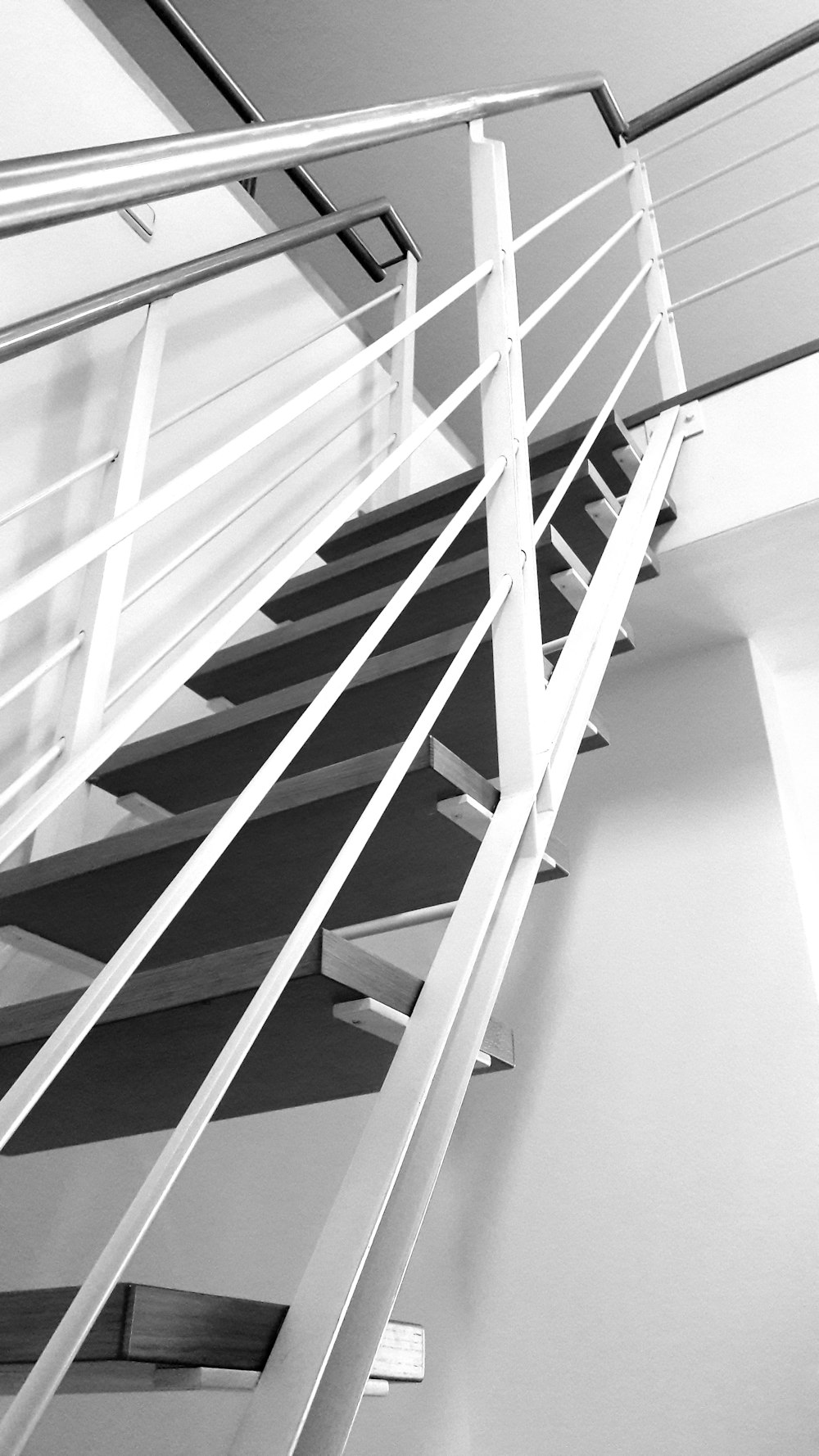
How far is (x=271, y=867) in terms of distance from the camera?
4.11 ft

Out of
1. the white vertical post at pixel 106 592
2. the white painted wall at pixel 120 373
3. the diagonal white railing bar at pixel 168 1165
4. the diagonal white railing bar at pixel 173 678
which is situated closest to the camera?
the diagonal white railing bar at pixel 168 1165

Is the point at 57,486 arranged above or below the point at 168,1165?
above

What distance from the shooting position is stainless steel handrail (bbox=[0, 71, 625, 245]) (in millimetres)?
597

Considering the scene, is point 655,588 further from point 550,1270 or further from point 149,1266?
point 149,1266

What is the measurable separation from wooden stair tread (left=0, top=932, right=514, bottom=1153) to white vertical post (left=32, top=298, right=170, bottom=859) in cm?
49

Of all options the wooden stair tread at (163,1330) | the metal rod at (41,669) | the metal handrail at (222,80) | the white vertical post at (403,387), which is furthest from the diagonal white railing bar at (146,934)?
the white vertical post at (403,387)

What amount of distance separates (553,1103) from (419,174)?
2.84 meters

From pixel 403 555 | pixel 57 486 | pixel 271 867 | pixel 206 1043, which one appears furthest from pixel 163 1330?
pixel 403 555

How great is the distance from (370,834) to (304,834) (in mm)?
142

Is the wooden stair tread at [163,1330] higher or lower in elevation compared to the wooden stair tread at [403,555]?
lower

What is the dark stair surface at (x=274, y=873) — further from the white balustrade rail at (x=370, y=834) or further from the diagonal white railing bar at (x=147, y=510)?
the diagonal white railing bar at (x=147, y=510)

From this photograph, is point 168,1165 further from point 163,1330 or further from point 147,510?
point 147,510

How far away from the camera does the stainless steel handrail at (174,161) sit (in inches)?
23.5

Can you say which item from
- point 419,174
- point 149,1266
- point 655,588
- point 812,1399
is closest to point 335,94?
point 419,174
